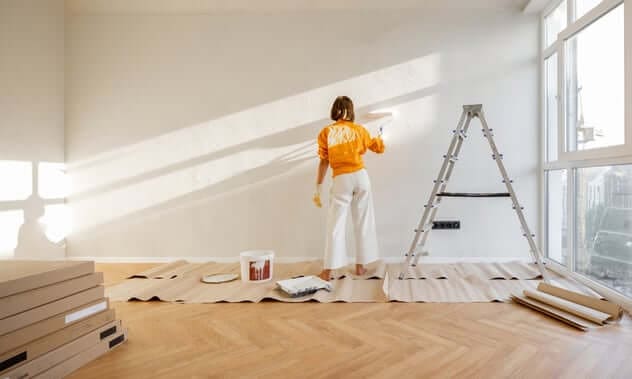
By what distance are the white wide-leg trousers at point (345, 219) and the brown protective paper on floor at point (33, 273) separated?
5.60 ft

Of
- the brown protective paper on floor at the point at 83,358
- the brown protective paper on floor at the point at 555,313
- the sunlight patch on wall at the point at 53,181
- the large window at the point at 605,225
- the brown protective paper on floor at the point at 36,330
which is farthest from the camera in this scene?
the sunlight patch on wall at the point at 53,181

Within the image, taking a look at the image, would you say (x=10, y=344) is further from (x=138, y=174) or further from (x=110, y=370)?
(x=138, y=174)

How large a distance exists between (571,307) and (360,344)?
1.27 metres

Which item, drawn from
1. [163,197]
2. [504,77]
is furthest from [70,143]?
[504,77]

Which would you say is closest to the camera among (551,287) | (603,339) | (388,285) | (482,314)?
(603,339)

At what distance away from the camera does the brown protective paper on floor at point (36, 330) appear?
1.37 metres

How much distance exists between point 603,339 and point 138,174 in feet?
13.1

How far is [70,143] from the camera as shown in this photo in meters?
4.08

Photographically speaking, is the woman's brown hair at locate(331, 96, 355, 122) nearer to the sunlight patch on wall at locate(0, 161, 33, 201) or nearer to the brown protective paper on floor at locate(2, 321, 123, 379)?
the brown protective paper on floor at locate(2, 321, 123, 379)

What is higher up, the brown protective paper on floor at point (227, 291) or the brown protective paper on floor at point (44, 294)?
the brown protective paper on floor at point (44, 294)

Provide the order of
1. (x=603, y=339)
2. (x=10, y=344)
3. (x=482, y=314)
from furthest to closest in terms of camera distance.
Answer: (x=482, y=314), (x=603, y=339), (x=10, y=344)

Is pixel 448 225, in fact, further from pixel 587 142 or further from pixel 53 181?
pixel 53 181

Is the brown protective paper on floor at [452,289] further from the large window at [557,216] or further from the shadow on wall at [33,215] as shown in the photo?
the shadow on wall at [33,215]

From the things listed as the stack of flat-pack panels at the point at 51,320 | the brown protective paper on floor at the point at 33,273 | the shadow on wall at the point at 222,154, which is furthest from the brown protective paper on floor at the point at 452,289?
the brown protective paper on floor at the point at 33,273
